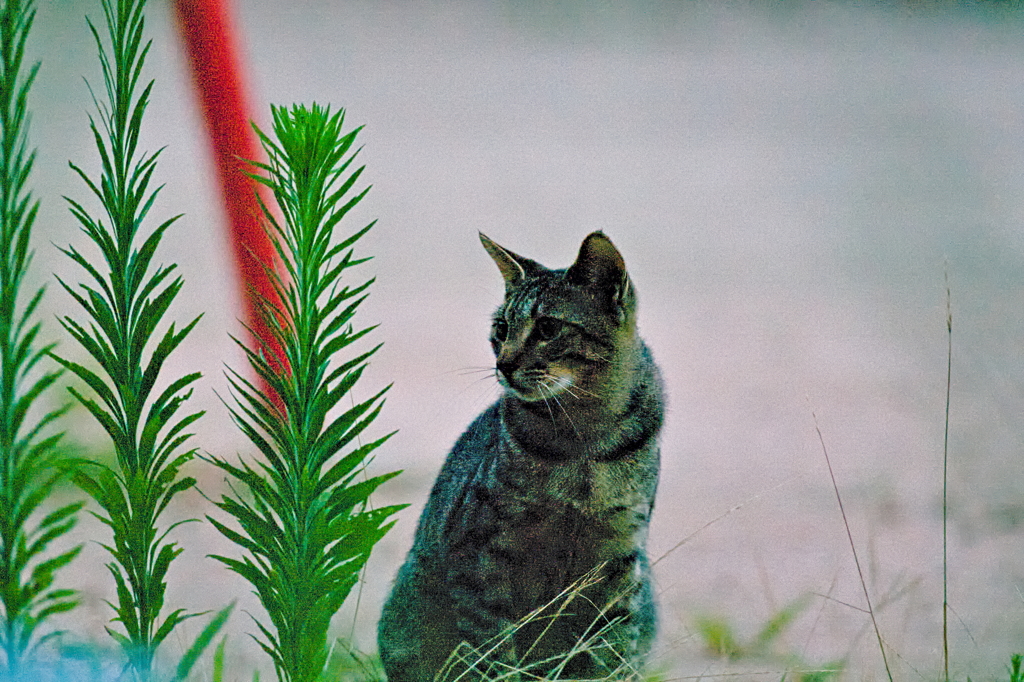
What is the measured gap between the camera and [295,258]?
558mm

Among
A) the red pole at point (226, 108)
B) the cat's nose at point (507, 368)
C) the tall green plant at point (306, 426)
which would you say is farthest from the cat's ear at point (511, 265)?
the tall green plant at point (306, 426)

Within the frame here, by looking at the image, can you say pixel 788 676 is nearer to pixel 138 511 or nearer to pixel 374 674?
pixel 374 674

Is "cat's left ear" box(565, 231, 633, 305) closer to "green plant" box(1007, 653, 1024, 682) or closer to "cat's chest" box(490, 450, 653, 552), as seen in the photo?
"cat's chest" box(490, 450, 653, 552)

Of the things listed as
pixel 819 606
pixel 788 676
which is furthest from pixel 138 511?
pixel 819 606

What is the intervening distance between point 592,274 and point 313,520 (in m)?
0.43

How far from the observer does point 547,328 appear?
93 cm

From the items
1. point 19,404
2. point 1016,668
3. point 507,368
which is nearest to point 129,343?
point 19,404

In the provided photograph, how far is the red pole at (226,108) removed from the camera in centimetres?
104

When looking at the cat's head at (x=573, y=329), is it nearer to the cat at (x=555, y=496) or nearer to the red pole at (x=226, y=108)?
the cat at (x=555, y=496)

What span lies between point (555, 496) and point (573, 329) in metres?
0.16

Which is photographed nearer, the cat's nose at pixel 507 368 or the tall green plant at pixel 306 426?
the tall green plant at pixel 306 426

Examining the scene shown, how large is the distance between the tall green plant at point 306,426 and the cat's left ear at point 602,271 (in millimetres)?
358

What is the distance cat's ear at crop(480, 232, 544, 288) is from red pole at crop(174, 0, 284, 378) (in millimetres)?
247

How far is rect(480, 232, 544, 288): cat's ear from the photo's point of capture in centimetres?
98
